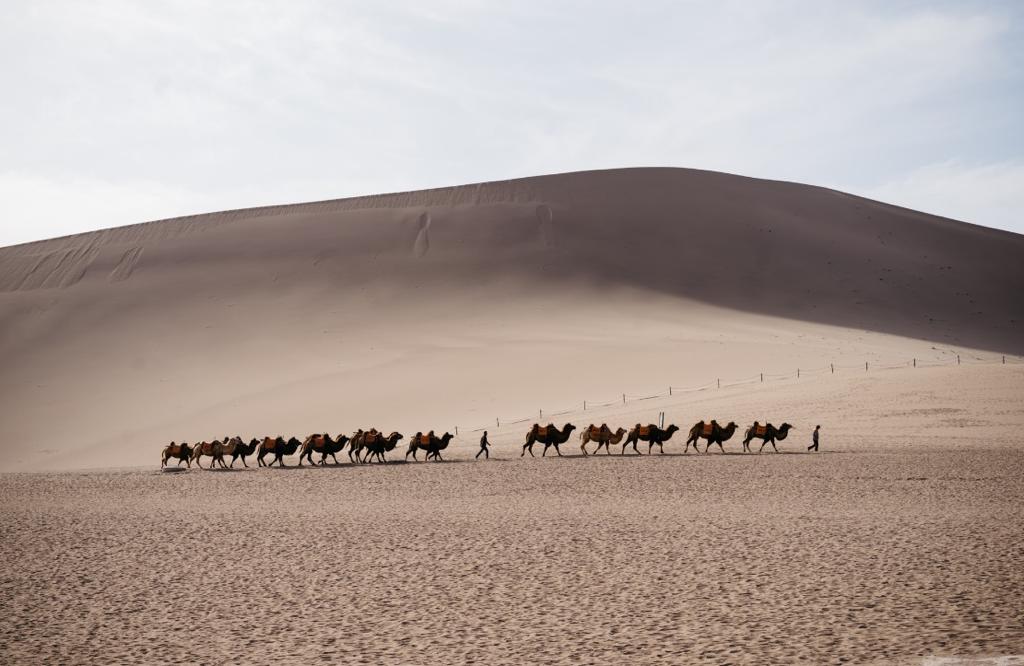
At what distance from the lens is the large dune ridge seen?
41156 millimetres

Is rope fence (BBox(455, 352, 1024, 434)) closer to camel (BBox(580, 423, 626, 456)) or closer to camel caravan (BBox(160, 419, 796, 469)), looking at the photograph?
camel caravan (BBox(160, 419, 796, 469))

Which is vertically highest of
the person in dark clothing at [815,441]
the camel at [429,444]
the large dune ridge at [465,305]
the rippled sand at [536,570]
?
the large dune ridge at [465,305]

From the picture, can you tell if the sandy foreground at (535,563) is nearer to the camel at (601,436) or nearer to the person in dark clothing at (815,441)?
the person in dark clothing at (815,441)

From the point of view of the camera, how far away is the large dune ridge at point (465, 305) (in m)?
41.2

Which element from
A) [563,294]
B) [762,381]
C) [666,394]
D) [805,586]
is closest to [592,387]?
[666,394]

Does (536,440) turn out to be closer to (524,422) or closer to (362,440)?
(362,440)

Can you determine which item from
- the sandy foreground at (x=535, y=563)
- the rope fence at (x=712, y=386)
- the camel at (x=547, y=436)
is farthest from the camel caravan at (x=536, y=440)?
the rope fence at (x=712, y=386)

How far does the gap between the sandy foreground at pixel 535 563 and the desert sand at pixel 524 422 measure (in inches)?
2.8

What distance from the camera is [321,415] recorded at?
38.8 meters

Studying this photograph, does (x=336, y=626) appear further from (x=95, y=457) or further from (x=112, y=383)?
(x=112, y=383)

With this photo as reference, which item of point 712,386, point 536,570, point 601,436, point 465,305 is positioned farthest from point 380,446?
point 465,305

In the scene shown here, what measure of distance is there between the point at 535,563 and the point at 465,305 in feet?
152

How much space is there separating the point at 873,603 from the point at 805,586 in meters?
0.97

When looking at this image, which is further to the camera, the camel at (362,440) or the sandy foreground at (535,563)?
the camel at (362,440)
